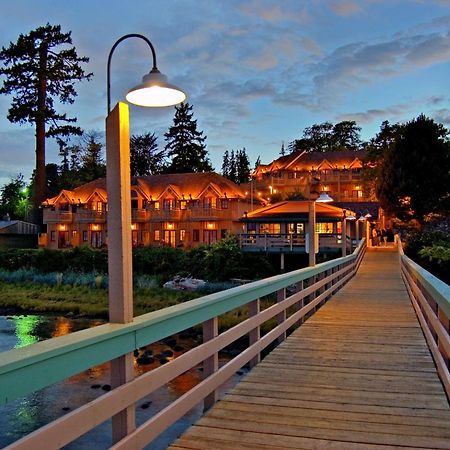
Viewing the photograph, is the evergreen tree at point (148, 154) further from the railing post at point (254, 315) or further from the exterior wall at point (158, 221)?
the railing post at point (254, 315)

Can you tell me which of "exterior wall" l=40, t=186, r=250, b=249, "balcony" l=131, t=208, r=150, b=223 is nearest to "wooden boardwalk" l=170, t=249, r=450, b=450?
"exterior wall" l=40, t=186, r=250, b=249

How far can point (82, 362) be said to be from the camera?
104 inches

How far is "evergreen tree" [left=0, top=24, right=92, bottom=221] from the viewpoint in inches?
1875

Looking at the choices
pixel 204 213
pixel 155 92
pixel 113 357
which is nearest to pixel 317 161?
pixel 204 213

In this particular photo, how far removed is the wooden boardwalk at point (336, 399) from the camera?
3.76 metres

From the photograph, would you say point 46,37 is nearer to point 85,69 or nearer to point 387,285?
point 85,69

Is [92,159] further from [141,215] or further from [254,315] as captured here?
[254,315]

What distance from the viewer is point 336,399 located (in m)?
4.80

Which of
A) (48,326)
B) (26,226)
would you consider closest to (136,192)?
(26,226)

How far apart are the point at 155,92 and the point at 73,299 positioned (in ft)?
78.0

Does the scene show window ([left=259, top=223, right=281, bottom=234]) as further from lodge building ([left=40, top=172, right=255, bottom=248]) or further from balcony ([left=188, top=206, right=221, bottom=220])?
balcony ([left=188, top=206, right=221, bottom=220])

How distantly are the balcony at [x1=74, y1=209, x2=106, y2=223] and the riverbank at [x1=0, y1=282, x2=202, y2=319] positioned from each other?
16.9 m

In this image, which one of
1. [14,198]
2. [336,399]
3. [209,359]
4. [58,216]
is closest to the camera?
[209,359]

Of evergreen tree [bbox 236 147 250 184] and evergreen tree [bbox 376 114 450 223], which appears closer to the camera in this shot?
evergreen tree [bbox 376 114 450 223]
